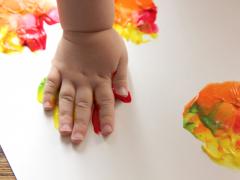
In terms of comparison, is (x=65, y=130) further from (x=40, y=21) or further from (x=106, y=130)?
(x=40, y=21)

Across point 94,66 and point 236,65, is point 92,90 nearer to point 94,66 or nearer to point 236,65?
point 94,66

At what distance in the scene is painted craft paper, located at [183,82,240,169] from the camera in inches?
20.3

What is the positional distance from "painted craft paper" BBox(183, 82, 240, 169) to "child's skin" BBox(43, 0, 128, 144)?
101 mm

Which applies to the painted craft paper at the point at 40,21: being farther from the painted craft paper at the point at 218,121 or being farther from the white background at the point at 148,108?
the painted craft paper at the point at 218,121

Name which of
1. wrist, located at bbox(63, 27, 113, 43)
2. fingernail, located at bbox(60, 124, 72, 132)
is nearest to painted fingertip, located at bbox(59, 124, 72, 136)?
fingernail, located at bbox(60, 124, 72, 132)

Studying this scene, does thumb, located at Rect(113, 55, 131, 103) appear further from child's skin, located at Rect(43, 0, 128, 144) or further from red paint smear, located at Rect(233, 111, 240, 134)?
red paint smear, located at Rect(233, 111, 240, 134)

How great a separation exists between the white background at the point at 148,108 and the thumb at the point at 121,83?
11 millimetres

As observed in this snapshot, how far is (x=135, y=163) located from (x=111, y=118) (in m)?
0.07

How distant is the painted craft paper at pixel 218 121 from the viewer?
0.52 meters

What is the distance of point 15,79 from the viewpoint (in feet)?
1.95

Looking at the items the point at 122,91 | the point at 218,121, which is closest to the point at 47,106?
the point at 122,91

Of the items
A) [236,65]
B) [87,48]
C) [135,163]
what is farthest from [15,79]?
[236,65]

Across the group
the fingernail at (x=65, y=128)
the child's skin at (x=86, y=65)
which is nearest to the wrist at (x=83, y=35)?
the child's skin at (x=86, y=65)

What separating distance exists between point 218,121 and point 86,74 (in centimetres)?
19
